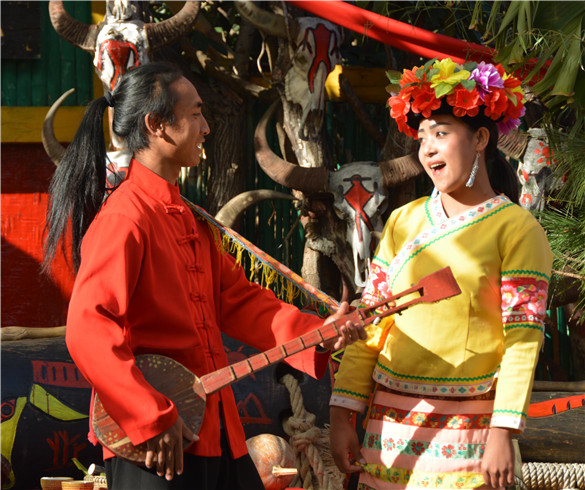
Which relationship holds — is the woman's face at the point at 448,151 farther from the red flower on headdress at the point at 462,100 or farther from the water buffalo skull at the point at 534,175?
the water buffalo skull at the point at 534,175

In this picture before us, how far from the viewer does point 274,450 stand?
12.3ft

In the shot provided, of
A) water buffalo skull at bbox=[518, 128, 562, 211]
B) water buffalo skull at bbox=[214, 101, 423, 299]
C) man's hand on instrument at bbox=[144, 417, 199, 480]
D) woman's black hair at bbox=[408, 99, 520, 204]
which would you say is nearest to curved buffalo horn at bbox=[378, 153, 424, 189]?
water buffalo skull at bbox=[214, 101, 423, 299]

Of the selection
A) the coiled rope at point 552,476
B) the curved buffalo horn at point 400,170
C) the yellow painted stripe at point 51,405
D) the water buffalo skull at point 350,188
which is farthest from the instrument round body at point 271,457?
the curved buffalo horn at point 400,170

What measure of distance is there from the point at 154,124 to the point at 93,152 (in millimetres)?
189

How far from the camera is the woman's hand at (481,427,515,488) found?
223 cm

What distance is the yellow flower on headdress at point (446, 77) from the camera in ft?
8.02

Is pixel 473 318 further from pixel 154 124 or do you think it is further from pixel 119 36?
pixel 119 36

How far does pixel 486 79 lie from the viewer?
2473 mm

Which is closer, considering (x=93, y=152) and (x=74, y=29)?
(x=93, y=152)

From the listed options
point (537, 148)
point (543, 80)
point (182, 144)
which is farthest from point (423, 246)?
point (537, 148)

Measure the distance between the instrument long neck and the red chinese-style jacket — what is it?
0.10 metres

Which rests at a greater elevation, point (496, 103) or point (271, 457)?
point (496, 103)

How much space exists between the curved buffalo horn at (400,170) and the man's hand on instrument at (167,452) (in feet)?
12.9

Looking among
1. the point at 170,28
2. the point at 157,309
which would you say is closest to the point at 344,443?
the point at 157,309
